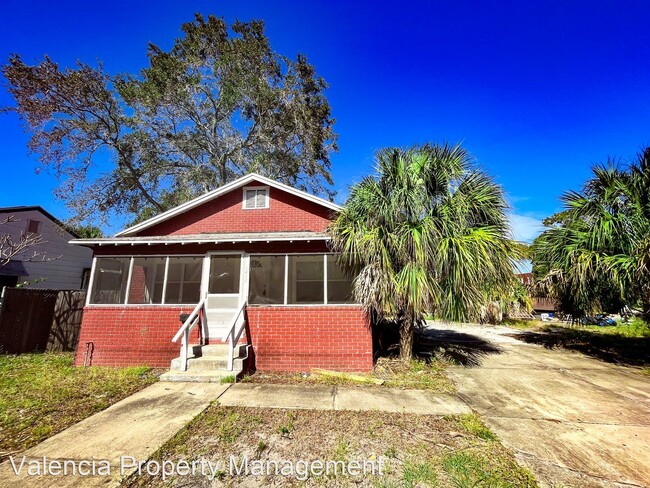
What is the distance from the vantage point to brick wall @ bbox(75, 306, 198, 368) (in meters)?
8.25

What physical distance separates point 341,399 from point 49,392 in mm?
6119

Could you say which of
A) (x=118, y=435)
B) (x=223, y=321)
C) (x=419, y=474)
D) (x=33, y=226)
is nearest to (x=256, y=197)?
(x=223, y=321)

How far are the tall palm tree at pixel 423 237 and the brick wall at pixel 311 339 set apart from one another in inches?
32.9

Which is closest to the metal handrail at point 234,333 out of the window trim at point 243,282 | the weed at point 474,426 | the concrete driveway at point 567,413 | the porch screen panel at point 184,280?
the window trim at point 243,282

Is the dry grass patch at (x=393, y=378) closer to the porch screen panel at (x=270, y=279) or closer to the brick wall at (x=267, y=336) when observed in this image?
the brick wall at (x=267, y=336)

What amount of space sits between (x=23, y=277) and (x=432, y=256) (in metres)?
19.9

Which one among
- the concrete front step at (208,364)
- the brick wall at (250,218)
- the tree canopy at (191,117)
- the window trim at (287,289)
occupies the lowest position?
the concrete front step at (208,364)

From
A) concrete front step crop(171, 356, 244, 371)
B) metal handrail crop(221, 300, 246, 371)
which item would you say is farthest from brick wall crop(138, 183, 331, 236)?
concrete front step crop(171, 356, 244, 371)

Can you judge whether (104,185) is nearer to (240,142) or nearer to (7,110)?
(7,110)

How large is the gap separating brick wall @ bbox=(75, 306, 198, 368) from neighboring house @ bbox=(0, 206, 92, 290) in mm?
9122

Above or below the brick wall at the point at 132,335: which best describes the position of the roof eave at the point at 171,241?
above

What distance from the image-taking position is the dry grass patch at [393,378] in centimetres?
685

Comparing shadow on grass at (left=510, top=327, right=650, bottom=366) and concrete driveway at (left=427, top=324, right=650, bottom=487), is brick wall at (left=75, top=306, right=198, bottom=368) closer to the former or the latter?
concrete driveway at (left=427, top=324, right=650, bottom=487)

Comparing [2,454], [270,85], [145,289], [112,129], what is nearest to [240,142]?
[270,85]
